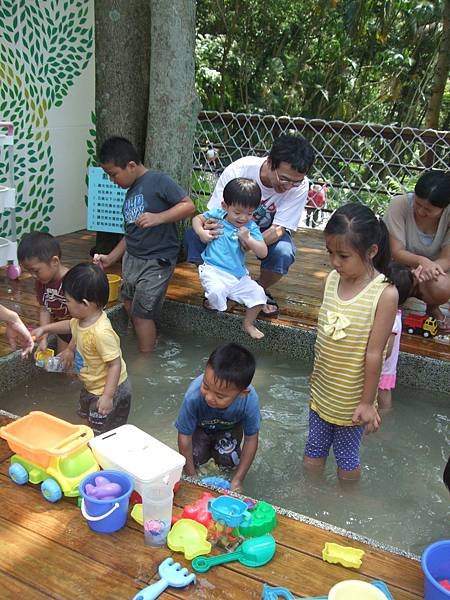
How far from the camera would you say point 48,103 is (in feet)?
16.9

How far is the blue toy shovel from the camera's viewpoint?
1.56 metres

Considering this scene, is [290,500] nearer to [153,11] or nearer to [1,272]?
[1,272]

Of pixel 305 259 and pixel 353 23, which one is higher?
pixel 353 23

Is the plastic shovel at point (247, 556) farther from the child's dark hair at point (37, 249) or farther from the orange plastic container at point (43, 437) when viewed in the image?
the child's dark hair at point (37, 249)

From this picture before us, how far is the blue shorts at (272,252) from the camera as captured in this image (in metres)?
3.89

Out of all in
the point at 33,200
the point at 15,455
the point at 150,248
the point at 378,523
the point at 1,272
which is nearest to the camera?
the point at 15,455

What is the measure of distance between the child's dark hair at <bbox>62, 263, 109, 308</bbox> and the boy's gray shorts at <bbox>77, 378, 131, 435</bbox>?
46cm

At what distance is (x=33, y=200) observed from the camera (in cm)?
516

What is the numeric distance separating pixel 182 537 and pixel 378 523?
1.03m

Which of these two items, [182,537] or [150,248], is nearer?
[182,537]

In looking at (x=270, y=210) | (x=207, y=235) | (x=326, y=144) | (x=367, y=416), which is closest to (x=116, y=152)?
(x=207, y=235)

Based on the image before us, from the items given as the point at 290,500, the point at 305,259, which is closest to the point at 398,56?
the point at 305,259

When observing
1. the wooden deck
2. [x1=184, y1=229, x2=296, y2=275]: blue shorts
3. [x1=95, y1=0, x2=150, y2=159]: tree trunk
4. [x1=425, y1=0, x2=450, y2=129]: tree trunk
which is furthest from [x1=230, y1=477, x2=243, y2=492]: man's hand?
[x1=425, y1=0, x2=450, y2=129]: tree trunk

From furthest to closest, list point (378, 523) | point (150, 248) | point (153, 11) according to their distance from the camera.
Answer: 1. point (153, 11)
2. point (150, 248)
3. point (378, 523)
